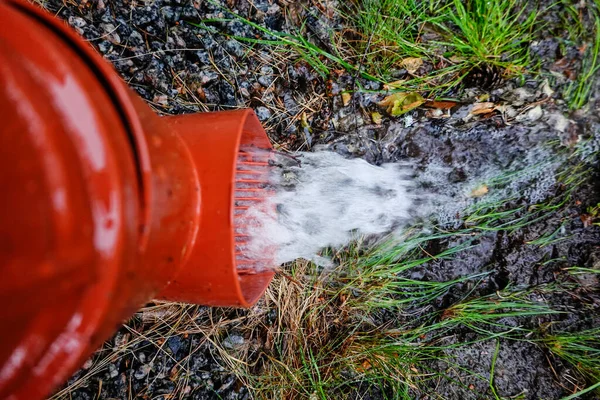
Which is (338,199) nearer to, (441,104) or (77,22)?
(441,104)

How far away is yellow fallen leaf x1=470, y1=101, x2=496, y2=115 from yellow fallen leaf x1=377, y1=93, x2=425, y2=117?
0.22 m

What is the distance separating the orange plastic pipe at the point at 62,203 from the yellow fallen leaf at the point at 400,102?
3.91 feet

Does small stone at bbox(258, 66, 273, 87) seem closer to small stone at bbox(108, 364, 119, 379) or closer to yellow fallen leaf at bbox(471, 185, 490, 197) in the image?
yellow fallen leaf at bbox(471, 185, 490, 197)

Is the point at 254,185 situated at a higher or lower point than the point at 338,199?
higher

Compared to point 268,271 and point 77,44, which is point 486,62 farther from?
point 77,44

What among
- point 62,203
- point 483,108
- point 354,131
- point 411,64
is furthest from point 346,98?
point 62,203

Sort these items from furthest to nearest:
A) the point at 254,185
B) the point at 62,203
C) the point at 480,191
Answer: the point at 480,191, the point at 254,185, the point at 62,203

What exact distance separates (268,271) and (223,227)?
1.55 ft

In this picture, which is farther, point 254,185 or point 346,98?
point 346,98

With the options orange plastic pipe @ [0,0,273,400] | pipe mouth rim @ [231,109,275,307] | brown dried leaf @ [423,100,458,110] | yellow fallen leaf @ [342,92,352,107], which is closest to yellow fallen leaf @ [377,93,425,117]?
brown dried leaf @ [423,100,458,110]

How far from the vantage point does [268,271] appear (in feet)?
4.91

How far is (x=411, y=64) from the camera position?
1751 mm

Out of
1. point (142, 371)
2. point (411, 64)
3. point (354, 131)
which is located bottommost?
point (142, 371)

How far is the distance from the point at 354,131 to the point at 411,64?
1.25 ft
